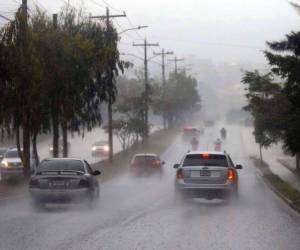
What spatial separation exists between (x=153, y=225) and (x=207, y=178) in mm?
7414

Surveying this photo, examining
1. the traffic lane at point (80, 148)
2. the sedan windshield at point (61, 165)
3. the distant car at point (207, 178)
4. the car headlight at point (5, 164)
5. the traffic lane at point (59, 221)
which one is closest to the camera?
the traffic lane at point (59, 221)

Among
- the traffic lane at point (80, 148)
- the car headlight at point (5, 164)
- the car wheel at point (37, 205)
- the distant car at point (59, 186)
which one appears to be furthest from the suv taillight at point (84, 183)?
the traffic lane at point (80, 148)

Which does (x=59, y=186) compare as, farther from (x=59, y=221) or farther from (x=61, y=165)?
(x=59, y=221)

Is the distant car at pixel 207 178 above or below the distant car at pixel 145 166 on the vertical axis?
above

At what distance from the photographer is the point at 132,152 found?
7569 cm

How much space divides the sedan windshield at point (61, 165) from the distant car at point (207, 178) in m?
3.62

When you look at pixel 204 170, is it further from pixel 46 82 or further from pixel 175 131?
pixel 175 131

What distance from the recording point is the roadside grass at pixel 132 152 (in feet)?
175

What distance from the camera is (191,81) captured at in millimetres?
149125

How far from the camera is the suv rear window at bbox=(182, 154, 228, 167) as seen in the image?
86.2ft

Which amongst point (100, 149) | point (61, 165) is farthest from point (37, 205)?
point (100, 149)

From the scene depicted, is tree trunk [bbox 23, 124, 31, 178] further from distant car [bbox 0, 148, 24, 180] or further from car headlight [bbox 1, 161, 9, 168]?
car headlight [bbox 1, 161, 9, 168]

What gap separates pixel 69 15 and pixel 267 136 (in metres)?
21.8

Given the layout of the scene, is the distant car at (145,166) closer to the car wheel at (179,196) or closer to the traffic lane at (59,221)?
the traffic lane at (59,221)
